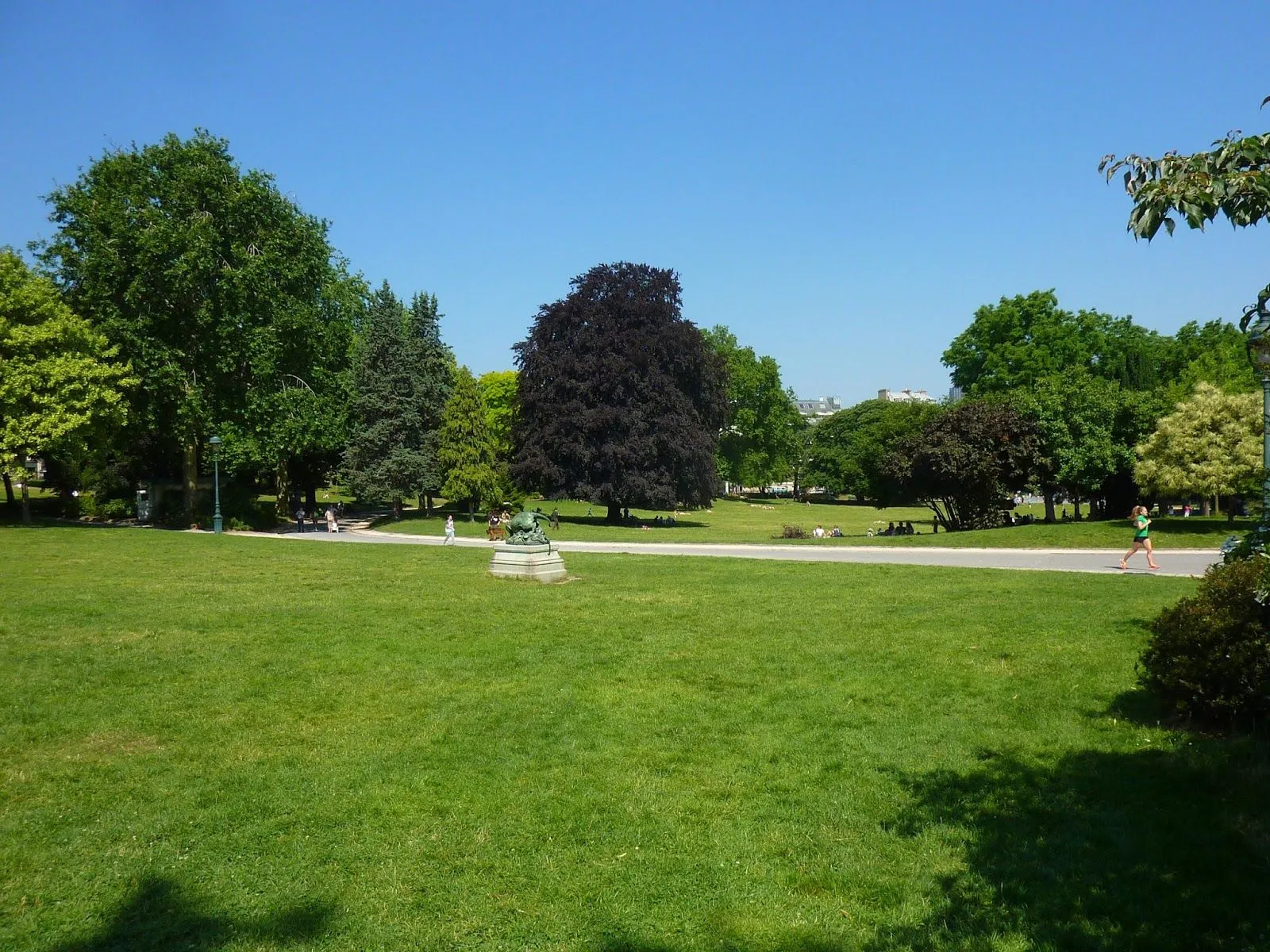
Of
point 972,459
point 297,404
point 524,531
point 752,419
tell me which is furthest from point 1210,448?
point 752,419

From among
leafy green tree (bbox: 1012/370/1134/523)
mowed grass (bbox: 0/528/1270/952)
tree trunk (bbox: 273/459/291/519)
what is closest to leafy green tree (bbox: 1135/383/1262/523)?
leafy green tree (bbox: 1012/370/1134/523)

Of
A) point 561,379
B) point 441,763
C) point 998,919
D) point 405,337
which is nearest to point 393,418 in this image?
point 405,337

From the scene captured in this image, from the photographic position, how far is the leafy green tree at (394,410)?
144 ft

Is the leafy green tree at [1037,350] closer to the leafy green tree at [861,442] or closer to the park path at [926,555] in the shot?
the leafy green tree at [861,442]

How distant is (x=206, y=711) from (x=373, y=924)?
15.1 ft

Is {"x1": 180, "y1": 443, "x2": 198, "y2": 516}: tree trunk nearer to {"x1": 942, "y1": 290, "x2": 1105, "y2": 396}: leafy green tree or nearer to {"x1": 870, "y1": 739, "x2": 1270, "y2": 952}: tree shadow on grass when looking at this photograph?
{"x1": 870, "y1": 739, "x2": 1270, "y2": 952}: tree shadow on grass

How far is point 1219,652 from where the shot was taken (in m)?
7.52

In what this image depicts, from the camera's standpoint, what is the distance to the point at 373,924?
15.7 ft

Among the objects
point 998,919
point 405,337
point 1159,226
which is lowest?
point 998,919

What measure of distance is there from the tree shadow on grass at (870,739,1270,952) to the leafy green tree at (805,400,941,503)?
53254 mm

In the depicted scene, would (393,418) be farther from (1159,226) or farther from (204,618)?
(1159,226)

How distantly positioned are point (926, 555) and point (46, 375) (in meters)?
28.5

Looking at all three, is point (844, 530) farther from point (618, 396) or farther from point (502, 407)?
point (502, 407)

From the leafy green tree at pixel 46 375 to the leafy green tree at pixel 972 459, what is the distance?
91.9ft
